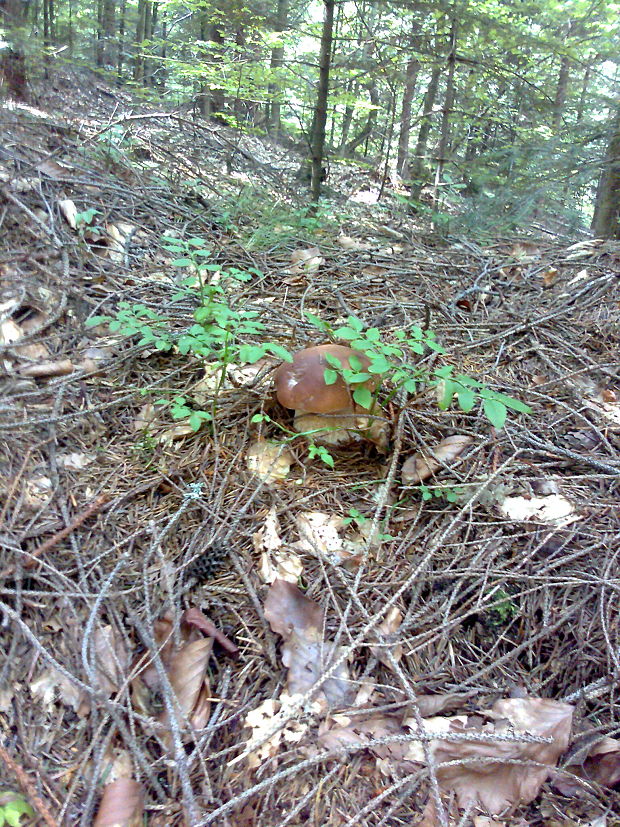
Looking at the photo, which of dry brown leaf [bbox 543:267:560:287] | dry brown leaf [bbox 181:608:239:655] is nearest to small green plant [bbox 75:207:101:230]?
dry brown leaf [bbox 181:608:239:655]

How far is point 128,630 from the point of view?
5.51ft

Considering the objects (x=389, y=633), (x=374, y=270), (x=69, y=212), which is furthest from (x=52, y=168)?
(x=389, y=633)

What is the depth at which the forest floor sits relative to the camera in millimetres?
1386

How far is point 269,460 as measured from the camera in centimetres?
229

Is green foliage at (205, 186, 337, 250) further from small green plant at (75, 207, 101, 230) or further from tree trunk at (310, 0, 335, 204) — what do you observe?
small green plant at (75, 207, 101, 230)

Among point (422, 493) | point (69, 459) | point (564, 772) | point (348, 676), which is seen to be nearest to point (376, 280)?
point (422, 493)

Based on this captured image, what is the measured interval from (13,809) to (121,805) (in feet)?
0.83

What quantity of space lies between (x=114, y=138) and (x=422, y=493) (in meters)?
4.93

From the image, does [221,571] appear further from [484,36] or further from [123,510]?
[484,36]

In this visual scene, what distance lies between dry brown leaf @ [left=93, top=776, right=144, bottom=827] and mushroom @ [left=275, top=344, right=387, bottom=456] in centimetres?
139

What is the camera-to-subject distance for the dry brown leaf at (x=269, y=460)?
2225 mm

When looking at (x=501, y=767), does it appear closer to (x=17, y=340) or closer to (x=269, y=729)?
(x=269, y=729)

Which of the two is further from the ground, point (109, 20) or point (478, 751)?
point (109, 20)

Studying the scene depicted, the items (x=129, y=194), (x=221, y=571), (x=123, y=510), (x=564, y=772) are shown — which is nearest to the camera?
(x=564, y=772)
